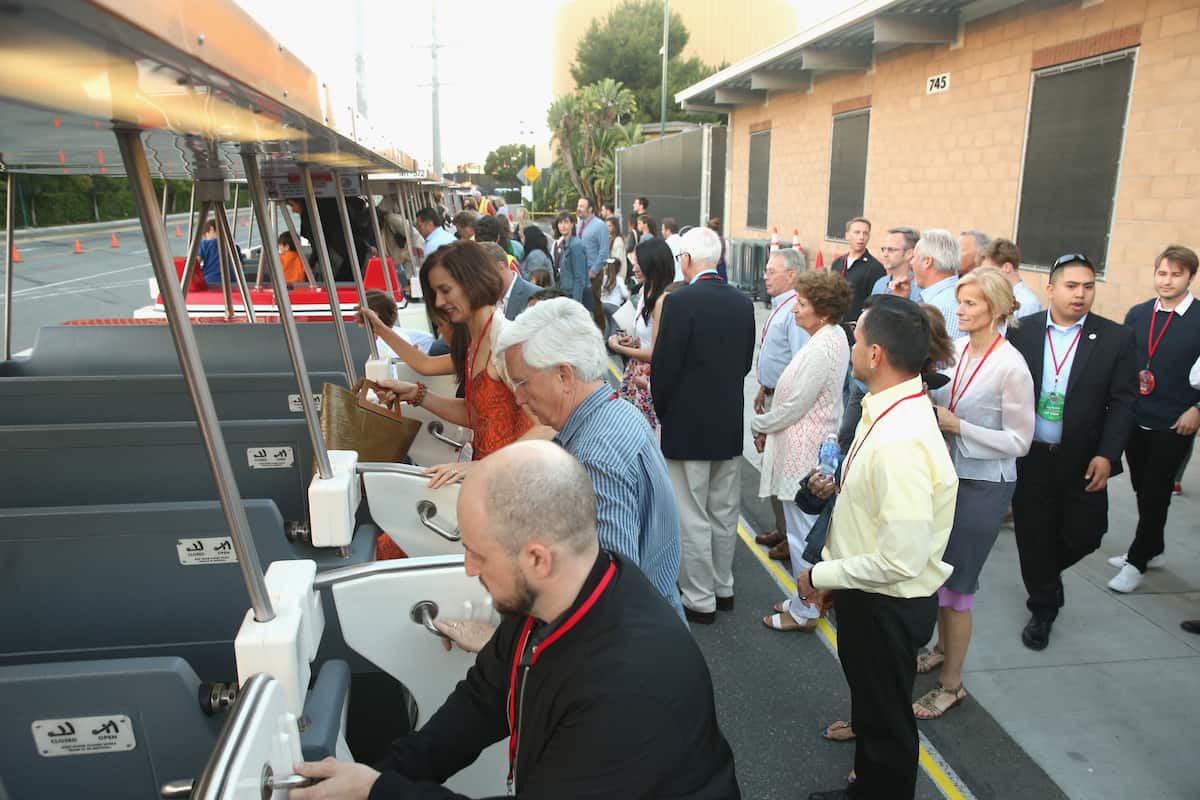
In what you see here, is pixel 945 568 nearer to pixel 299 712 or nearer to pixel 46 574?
pixel 299 712

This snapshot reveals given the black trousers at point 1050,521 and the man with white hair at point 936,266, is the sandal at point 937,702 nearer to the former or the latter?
the black trousers at point 1050,521

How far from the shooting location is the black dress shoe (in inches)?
158

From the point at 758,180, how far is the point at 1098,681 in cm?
1603

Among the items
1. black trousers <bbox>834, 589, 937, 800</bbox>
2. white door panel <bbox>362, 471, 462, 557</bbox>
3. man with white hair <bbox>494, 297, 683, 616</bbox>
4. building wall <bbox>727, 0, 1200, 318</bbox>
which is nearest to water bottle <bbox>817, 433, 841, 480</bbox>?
black trousers <bbox>834, 589, 937, 800</bbox>

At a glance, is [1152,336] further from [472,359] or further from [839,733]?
[472,359]

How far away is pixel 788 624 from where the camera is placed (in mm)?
4289

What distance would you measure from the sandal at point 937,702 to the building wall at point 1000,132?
514 cm

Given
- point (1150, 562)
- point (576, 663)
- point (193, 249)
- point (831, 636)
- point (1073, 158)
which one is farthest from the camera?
point (1073, 158)

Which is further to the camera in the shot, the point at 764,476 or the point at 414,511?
the point at 764,476

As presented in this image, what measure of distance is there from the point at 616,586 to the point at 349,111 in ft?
5.56

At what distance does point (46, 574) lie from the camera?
7.14 ft

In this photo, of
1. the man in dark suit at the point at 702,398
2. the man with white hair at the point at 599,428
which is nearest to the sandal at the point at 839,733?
the man in dark suit at the point at 702,398

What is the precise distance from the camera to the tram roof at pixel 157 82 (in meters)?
0.97

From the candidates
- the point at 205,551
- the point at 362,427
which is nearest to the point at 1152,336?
the point at 362,427
